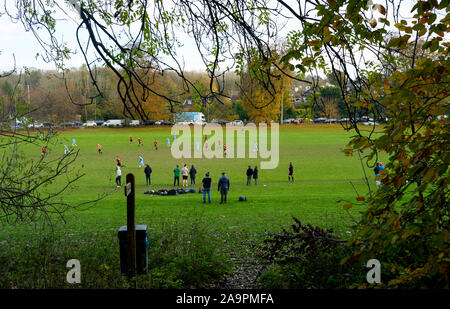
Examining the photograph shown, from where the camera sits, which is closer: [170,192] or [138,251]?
[138,251]

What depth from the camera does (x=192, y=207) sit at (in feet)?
48.6

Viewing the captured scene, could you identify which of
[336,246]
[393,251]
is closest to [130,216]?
[336,246]

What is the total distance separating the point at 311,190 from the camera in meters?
20.0

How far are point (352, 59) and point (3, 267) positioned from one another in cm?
535

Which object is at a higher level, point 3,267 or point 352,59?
point 352,59

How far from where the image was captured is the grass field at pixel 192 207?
647 cm

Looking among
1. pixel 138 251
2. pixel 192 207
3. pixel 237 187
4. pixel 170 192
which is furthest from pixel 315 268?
pixel 237 187

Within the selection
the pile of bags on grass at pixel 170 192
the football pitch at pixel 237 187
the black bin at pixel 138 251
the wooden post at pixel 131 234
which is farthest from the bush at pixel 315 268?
the pile of bags on grass at pixel 170 192

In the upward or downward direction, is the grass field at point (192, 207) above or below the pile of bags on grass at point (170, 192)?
above

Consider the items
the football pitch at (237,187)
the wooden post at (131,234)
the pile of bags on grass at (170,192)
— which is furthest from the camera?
the pile of bags on grass at (170,192)

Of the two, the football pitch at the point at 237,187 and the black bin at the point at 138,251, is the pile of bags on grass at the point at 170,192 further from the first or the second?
the black bin at the point at 138,251

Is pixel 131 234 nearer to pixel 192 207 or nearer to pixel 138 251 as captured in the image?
pixel 138 251

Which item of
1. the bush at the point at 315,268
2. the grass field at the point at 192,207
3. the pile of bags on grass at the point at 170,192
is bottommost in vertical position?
the pile of bags on grass at the point at 170,192
